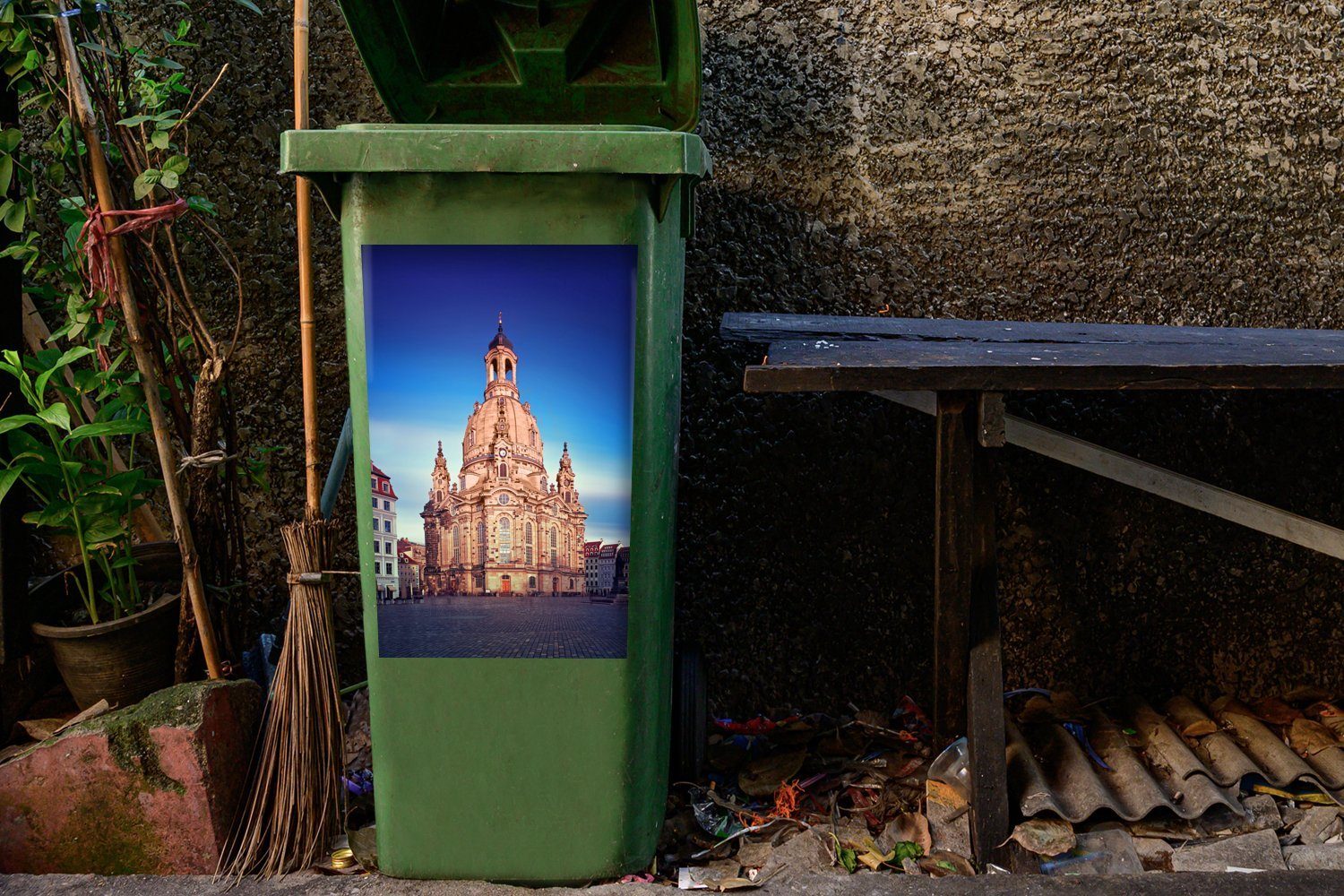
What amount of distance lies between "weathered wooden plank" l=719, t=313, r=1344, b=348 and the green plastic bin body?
1.24 ft

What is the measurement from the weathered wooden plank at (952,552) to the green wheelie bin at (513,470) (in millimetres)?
587

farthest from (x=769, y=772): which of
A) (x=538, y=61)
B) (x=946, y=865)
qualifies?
(x=538, y=61)

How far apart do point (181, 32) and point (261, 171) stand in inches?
18.3

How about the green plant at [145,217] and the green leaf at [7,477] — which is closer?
the green leaf at [7,477]

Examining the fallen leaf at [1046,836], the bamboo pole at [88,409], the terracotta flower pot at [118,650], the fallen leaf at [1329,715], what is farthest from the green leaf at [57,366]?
the fallen leaf at [1329,715]

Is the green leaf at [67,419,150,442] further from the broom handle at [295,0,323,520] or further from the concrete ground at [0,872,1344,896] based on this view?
the concrete ground at [0,872,1344,896]

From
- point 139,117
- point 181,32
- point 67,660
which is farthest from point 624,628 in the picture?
point 181,32

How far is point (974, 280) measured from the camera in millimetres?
2664

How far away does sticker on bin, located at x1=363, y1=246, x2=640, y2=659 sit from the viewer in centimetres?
176

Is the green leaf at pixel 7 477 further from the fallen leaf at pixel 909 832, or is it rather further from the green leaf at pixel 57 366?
the fallen leaf at pixel 909 832

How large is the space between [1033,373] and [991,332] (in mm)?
624

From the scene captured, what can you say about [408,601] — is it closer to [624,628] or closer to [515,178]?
[624,628]

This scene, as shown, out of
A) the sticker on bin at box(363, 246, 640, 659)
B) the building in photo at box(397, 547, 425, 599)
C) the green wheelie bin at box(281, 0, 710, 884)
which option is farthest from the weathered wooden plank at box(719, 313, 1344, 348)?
the building in photo at box(397, 547, 425, 599)

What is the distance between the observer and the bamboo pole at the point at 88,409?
7.82ft
